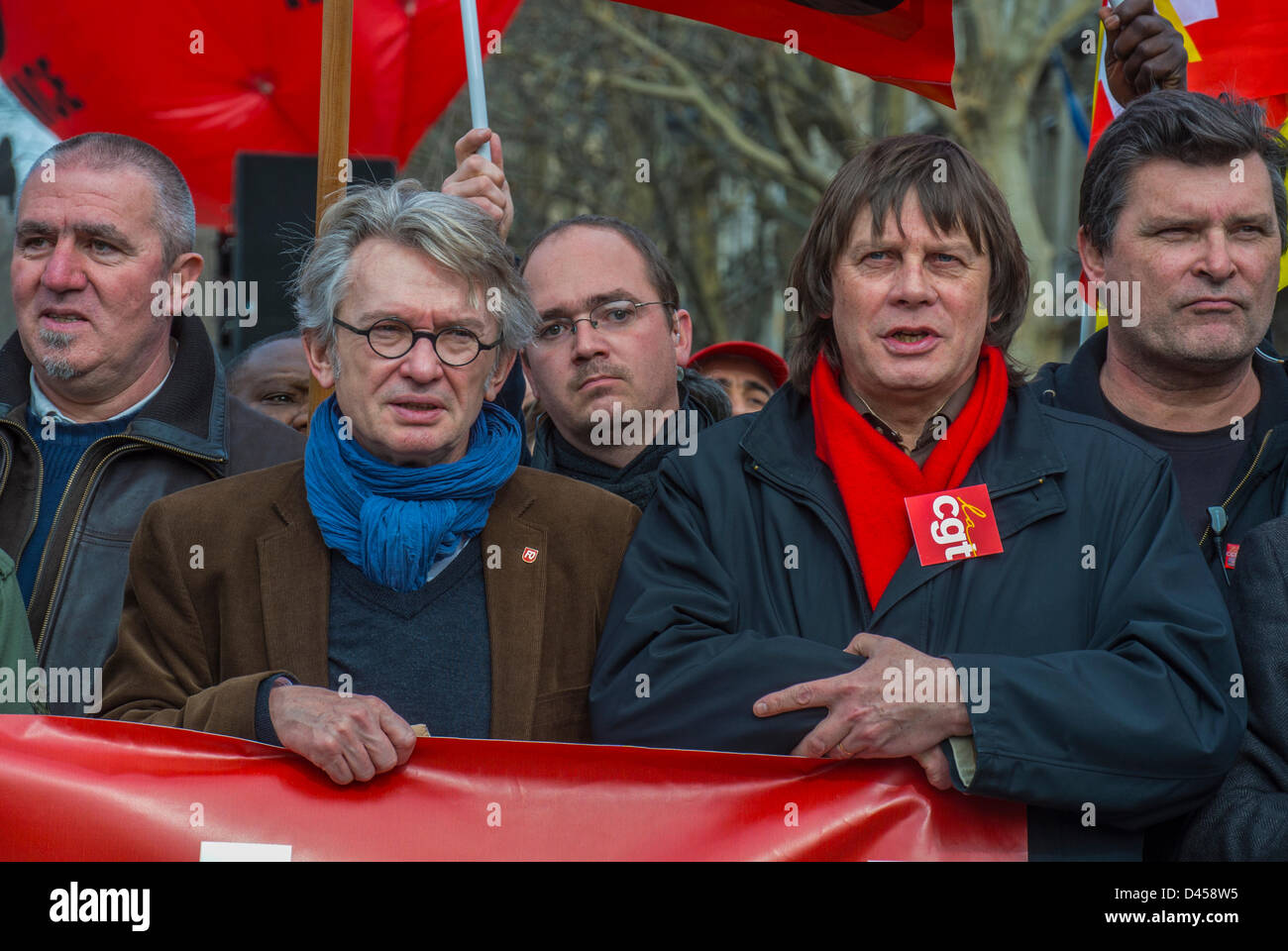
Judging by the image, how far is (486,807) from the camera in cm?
310

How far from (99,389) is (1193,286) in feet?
8.86

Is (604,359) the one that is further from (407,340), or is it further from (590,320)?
(407,340)

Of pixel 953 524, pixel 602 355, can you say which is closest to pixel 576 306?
pixel 602 355

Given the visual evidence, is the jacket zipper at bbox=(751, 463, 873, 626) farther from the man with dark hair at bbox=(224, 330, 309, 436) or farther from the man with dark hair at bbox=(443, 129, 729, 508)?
the man with dark hair at bbox=(224, 330, 309, 436)

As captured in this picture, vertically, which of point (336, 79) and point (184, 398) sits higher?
point (336, 79)

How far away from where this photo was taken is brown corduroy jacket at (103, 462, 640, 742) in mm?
3340

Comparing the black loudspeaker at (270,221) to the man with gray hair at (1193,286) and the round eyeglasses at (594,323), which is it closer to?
the round eyeglasses at (594,323)

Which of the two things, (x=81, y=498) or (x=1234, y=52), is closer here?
(x=81, y=498)

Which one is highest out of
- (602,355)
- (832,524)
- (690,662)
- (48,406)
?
(602,355)

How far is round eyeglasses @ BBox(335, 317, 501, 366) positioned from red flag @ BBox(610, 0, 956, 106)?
1.76m

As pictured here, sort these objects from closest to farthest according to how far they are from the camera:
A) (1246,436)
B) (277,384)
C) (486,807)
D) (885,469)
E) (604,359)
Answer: (486,807)
(885,469)
(1246,436)
(604,359)
(277,384)

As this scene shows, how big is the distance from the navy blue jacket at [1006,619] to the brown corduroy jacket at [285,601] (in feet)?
0.45

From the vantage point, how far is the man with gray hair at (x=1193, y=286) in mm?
3832
